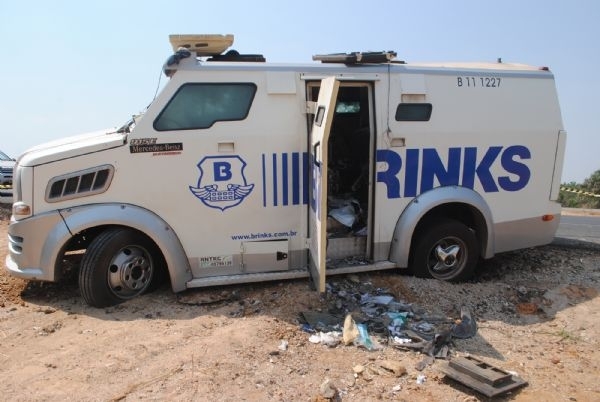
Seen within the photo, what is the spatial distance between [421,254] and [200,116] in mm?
2869

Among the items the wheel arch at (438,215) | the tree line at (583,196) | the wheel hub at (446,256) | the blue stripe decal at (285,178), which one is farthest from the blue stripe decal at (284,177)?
the tree line at (583,196)

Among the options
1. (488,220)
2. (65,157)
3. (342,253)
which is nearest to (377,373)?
(342,253)

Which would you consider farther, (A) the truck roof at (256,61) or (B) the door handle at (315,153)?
(A) the truck roof at (256,61)

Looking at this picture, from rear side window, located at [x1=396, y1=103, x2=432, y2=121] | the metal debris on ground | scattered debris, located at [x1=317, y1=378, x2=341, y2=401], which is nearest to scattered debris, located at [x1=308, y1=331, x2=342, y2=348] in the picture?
the metal debris on ground

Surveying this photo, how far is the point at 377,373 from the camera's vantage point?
3.80 m

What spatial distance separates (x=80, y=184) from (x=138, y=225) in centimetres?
69

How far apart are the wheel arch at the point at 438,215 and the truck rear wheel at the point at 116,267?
2.66 metres

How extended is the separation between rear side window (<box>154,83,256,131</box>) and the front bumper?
137 centimetres

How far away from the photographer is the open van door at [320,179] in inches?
169

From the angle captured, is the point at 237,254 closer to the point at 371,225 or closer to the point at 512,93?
the point at 371,225

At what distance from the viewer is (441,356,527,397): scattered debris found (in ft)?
11.6

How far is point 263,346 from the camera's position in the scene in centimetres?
411

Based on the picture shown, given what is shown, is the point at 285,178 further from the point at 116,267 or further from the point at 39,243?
the point at 39,243

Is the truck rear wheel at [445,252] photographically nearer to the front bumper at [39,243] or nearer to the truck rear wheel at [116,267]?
the truck rear wheel at [116,267]
